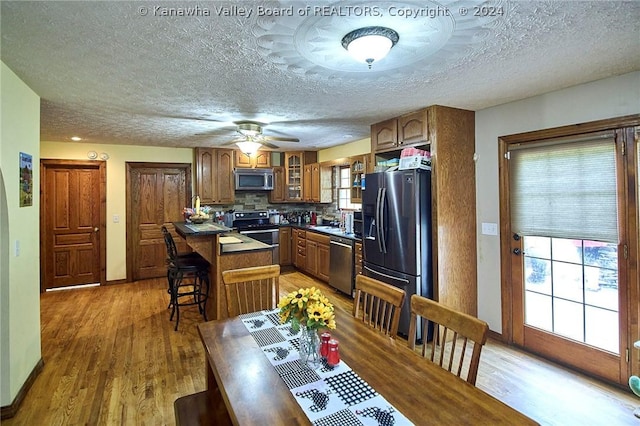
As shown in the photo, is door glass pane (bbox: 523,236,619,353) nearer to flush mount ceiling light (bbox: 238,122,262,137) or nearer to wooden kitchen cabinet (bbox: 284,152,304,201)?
flush mount ceiling light (bbox: 238,122,262,137)

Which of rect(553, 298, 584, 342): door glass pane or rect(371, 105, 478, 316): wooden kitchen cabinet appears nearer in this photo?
rect(553, 298, 584, 342): door glass pane

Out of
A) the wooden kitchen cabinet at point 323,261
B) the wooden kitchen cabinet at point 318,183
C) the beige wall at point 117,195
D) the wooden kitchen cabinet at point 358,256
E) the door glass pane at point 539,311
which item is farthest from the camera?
the wooden kitchen cabinet at point 318,183

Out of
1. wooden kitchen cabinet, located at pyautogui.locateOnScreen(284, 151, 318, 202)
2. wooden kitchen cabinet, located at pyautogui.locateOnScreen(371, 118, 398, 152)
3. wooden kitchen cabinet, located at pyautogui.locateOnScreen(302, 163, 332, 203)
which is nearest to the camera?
wooden kitchen cabinet, located at pyautogui.locateOnScreen(371, 118, 398, 152)

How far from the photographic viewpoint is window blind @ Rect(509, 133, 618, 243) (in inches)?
98.7

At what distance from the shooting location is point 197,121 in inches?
147

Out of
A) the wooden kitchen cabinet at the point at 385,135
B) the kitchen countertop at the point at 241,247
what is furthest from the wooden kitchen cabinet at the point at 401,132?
the kitchen countertop at the point at 241,247

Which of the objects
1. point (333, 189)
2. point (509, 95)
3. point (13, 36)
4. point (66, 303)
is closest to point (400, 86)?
point (509, 95)

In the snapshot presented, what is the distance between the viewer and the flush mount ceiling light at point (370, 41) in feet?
5.44

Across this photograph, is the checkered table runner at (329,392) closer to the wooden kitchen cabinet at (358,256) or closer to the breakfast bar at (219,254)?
the breakfast bar at (219,254)

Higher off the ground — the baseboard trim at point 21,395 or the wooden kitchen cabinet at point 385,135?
the wooden kitchen cabinet at point 385,135

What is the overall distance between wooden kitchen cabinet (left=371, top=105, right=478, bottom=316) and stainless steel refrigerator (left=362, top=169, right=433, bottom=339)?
78 mm

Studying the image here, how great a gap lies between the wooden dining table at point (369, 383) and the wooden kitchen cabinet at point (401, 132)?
2206 mm

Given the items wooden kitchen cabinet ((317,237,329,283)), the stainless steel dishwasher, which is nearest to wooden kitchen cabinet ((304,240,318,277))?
wooden kitchen cabinet ((317,237,329,283))

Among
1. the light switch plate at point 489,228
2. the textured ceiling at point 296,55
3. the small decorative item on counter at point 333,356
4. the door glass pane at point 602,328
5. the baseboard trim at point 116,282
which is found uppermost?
the textured ceiling at point 296,55
